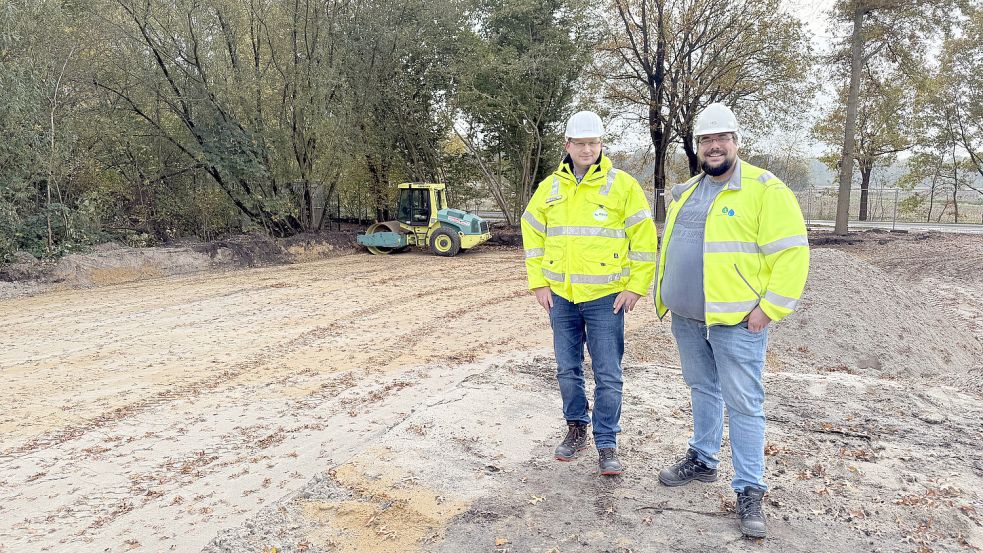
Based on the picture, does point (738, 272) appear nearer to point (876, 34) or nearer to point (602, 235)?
point (602, 235)

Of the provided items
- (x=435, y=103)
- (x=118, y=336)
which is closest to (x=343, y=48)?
(x=435, y=103)

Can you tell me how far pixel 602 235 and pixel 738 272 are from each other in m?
0.72

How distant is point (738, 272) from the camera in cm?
276

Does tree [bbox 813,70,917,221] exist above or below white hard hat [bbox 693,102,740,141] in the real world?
above

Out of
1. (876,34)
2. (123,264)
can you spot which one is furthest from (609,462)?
(876,34)

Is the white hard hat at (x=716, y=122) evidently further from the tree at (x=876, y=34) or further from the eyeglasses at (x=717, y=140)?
the tree at (x=876, y=34)

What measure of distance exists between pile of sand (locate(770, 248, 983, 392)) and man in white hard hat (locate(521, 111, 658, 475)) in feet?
14.1

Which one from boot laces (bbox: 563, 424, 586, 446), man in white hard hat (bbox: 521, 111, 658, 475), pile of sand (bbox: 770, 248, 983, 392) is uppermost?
man in white hard hat (bbox: 521, 111, 658, 475)

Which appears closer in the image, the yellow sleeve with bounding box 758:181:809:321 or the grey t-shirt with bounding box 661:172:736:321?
the yellow sleeve with bounding box 758:181:809:321

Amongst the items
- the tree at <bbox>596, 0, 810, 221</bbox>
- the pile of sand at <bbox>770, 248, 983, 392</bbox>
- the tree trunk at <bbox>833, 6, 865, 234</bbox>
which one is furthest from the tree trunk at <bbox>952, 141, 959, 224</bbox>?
the pile of sand at <bbox>770, 248, 983, 392</bbox>

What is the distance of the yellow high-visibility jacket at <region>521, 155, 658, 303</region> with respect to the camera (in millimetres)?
3232

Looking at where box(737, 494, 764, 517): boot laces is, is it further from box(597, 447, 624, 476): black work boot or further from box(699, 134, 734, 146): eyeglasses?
box(699, 134, 734, 146): eyeglasses

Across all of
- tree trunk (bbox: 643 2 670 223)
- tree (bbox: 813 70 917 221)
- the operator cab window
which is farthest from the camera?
tree (bbox: 813 70 917 221)

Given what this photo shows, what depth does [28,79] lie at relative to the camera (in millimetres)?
10547
